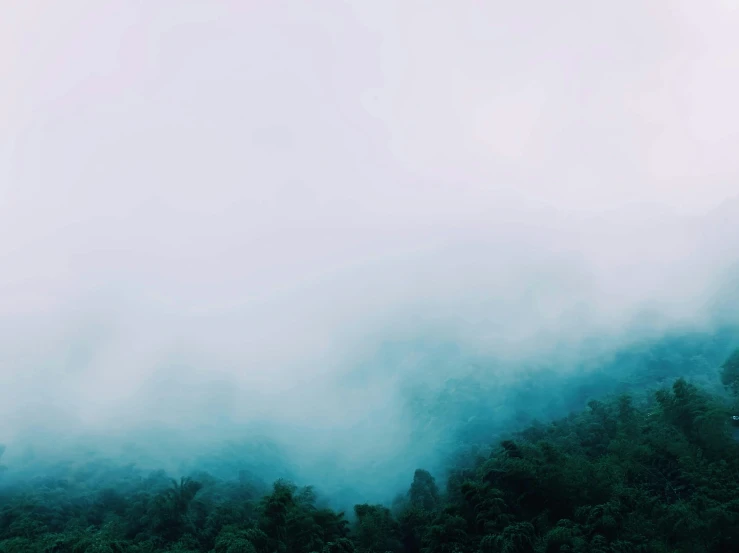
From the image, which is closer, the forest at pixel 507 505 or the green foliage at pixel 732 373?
the forest at pixel 507 505

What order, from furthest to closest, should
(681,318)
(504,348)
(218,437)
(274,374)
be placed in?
(274,374), (504,348), (681,318), (218,437)

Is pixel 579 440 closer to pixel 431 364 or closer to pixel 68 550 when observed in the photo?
pixel 68 550

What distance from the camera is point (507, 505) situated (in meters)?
28.8

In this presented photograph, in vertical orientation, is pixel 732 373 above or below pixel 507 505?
above

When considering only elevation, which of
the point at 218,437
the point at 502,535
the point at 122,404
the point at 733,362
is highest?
the point at 122,404

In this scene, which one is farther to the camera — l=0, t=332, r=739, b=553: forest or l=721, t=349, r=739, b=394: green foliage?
l=721, t=349, r=739, b=394: green foliage

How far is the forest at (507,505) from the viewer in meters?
24.3

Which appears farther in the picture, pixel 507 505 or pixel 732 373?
pixel 732 373

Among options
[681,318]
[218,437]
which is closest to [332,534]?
[218,437]

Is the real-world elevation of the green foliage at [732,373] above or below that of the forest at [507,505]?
above

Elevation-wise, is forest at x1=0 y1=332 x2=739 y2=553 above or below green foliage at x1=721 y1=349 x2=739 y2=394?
below

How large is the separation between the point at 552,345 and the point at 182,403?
6036 centimetres

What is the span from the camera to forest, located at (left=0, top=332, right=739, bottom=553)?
24297mm

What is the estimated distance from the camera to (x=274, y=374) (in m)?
103
